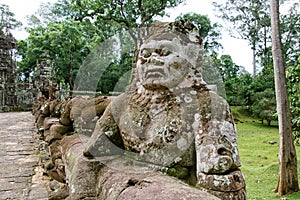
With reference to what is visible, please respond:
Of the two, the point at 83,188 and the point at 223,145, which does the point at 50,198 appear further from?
the point at 223,145

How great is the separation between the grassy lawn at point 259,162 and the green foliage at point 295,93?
42.7 inches

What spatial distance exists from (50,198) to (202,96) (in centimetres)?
126

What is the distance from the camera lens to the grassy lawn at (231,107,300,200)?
5008 mm

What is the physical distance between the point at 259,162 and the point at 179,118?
21.1ft

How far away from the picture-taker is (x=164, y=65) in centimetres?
142

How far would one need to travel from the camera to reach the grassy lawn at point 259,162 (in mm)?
5008

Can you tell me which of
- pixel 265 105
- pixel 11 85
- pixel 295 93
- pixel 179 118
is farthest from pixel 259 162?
pixel 11 85

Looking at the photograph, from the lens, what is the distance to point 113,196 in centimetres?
120

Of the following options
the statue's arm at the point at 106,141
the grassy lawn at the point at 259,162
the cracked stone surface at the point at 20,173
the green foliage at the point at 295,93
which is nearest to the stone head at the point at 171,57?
the statue's arm at the point at 106,141

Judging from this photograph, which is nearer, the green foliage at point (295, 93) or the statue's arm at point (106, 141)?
the statue's arm at point (106, 141)

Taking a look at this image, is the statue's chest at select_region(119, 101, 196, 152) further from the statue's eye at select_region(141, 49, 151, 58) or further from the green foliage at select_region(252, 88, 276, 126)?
the green foliage at select_region(252, 88, 276, 126)

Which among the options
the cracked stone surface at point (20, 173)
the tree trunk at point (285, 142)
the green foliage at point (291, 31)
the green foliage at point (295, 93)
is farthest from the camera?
the green foliage at point (291, 31)

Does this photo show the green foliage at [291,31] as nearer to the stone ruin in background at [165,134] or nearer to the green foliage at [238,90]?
the green foliage at [238,90]

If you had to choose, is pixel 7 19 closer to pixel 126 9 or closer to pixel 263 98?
pixel 126 9
